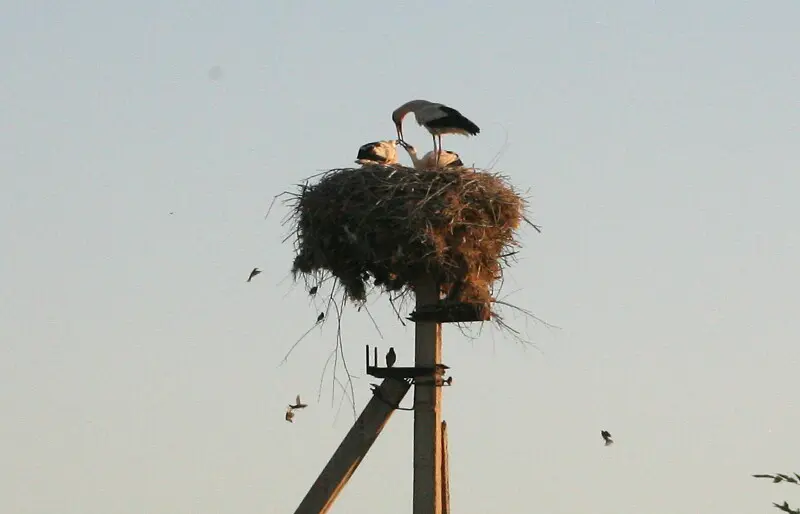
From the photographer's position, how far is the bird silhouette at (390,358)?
11078 mm

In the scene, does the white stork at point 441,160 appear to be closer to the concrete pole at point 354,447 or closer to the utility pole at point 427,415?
the utility pole at point 427,415

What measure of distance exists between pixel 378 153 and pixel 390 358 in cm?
313

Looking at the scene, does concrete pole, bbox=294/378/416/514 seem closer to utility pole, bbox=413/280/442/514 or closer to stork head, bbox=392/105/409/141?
utility pole, bbox=413/280/442/514

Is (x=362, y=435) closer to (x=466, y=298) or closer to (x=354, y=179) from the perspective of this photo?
(x=466, y=298)

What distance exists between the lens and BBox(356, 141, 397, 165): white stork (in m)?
13.5

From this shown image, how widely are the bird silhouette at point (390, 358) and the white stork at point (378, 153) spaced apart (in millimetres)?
2590

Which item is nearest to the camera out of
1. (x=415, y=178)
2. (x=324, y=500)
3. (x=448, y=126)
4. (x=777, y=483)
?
(x=777, y=483)

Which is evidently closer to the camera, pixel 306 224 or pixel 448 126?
pixel 306 224

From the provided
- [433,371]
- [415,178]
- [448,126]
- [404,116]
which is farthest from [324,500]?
[404,116]

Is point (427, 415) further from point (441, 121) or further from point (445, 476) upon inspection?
point (441, 121)

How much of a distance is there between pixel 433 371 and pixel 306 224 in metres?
1.86

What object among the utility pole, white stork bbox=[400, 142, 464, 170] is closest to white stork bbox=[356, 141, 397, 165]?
white stork bbox=[400, 142, 464, 170]

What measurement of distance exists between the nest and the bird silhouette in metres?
0.55

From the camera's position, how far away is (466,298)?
11.0 metres
